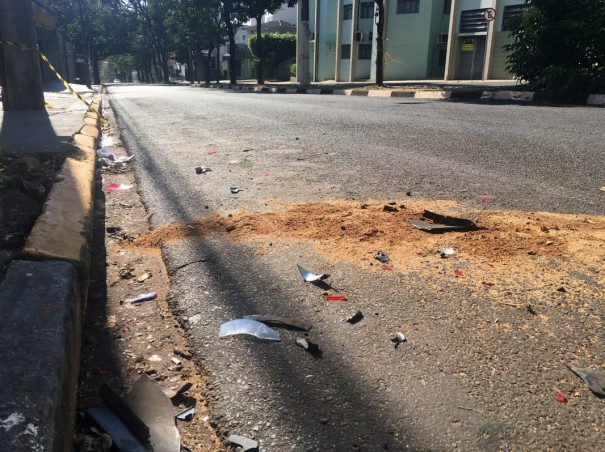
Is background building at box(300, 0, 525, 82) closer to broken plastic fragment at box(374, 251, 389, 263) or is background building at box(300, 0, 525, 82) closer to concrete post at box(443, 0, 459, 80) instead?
concrete post at box(443, 0, 459, 80)

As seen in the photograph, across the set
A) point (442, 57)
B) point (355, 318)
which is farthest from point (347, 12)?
point (355, 318)

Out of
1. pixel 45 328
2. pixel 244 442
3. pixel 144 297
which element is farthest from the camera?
pixel 144 297

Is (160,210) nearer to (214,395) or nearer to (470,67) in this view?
(214,395)

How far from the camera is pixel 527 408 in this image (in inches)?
68.2

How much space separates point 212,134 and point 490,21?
86.0 feet

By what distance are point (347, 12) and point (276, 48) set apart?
12.6 meters

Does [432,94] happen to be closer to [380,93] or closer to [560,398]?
[380,93]

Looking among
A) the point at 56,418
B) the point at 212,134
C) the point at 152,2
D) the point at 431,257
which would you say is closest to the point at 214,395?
the point at 56,418

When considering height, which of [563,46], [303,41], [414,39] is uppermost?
[414,39]

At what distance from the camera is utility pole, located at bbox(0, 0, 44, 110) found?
8.84 meters

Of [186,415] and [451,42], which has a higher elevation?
[451,42]

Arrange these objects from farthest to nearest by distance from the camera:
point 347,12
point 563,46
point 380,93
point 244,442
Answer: point 347,12 < point 380,93 < point 563,46 < point 244,442

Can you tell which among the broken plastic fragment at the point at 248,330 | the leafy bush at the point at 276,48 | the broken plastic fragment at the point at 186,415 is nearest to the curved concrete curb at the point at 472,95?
the broken plastic fragment at the point at 248,330

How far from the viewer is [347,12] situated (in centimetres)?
4209
